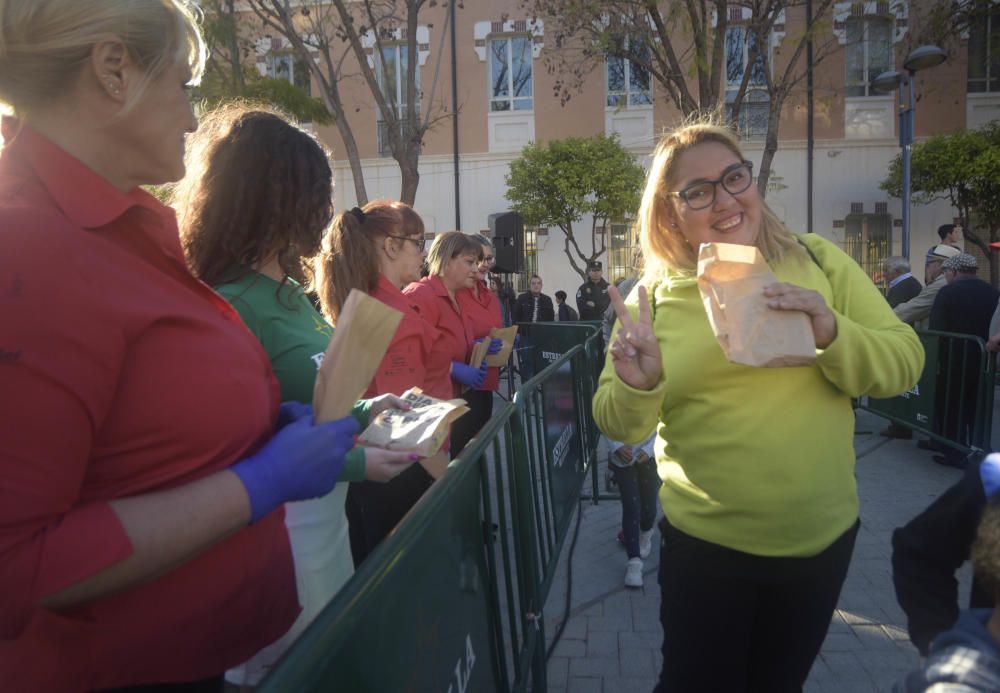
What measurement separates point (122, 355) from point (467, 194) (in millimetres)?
18825

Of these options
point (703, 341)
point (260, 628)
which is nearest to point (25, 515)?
point (260, 628)

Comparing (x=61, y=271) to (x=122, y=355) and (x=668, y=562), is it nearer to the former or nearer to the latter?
(x=122, y=355)

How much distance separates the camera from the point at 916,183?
50.8 ft

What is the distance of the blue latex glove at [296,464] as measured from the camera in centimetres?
115

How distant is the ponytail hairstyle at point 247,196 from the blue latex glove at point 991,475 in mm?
1636

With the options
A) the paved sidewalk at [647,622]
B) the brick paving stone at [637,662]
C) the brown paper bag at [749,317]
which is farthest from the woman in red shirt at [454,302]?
the brown paper bag at [749,317]

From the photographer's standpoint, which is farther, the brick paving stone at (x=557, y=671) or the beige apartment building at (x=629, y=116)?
the beige apartment building at (x=629, y=116)

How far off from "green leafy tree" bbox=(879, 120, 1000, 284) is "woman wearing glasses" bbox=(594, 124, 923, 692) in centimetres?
1557

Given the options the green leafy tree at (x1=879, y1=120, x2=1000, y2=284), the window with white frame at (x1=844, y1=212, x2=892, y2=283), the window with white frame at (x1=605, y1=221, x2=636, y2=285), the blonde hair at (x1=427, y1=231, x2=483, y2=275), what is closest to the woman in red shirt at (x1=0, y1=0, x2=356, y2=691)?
the blonde hair at (x1=427, y1=231, x2=483, y2=275)

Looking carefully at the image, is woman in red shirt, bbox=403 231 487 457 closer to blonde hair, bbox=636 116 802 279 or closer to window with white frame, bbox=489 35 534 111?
blonde hair, bbox=636 116 802 279

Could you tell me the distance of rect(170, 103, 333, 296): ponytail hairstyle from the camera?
183 centimetres

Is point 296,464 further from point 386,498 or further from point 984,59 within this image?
point 984,59

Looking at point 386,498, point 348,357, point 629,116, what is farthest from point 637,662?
point 629,116

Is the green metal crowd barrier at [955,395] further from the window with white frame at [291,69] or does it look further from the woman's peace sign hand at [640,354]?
the window with white frame at [291,69]
